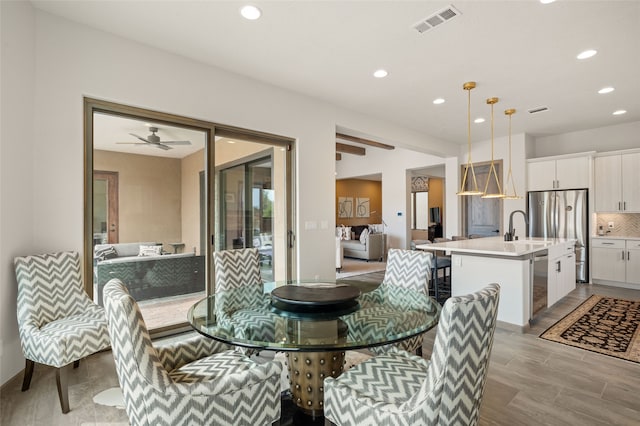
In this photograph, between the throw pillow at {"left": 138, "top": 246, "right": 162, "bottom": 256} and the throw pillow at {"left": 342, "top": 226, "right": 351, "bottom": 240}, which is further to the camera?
the throw pillow at {"left": 342, "top": 226, "right": 351, "bottom": 240}

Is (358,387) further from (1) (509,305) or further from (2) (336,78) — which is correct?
(2) (336,78)

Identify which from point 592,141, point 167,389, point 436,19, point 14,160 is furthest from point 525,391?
point 592,141

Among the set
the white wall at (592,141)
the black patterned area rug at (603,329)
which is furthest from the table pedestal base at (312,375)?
the white wall at (592,141)

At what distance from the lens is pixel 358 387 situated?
1442 mm

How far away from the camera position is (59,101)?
8.67 feet

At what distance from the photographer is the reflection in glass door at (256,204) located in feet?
12.5

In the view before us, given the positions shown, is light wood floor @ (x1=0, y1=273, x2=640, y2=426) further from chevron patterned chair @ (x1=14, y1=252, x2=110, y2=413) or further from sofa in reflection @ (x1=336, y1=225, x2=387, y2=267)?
sofa in reflection @ (x1=336, y1=225, x2=387, y2=267)

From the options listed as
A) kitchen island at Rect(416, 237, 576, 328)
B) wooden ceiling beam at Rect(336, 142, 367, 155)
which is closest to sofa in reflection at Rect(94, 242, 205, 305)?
kitchen island at Rect(416, 237, 576, 328)

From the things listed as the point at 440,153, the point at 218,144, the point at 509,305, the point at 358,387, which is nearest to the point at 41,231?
the point at 218,144

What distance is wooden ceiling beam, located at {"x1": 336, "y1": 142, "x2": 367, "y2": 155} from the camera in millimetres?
8907

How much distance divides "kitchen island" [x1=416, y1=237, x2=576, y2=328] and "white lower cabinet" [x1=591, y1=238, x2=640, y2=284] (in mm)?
2319

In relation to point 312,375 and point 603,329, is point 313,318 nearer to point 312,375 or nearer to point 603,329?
point 312,375

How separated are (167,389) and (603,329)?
426 cm

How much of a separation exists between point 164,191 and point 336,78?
236cm
